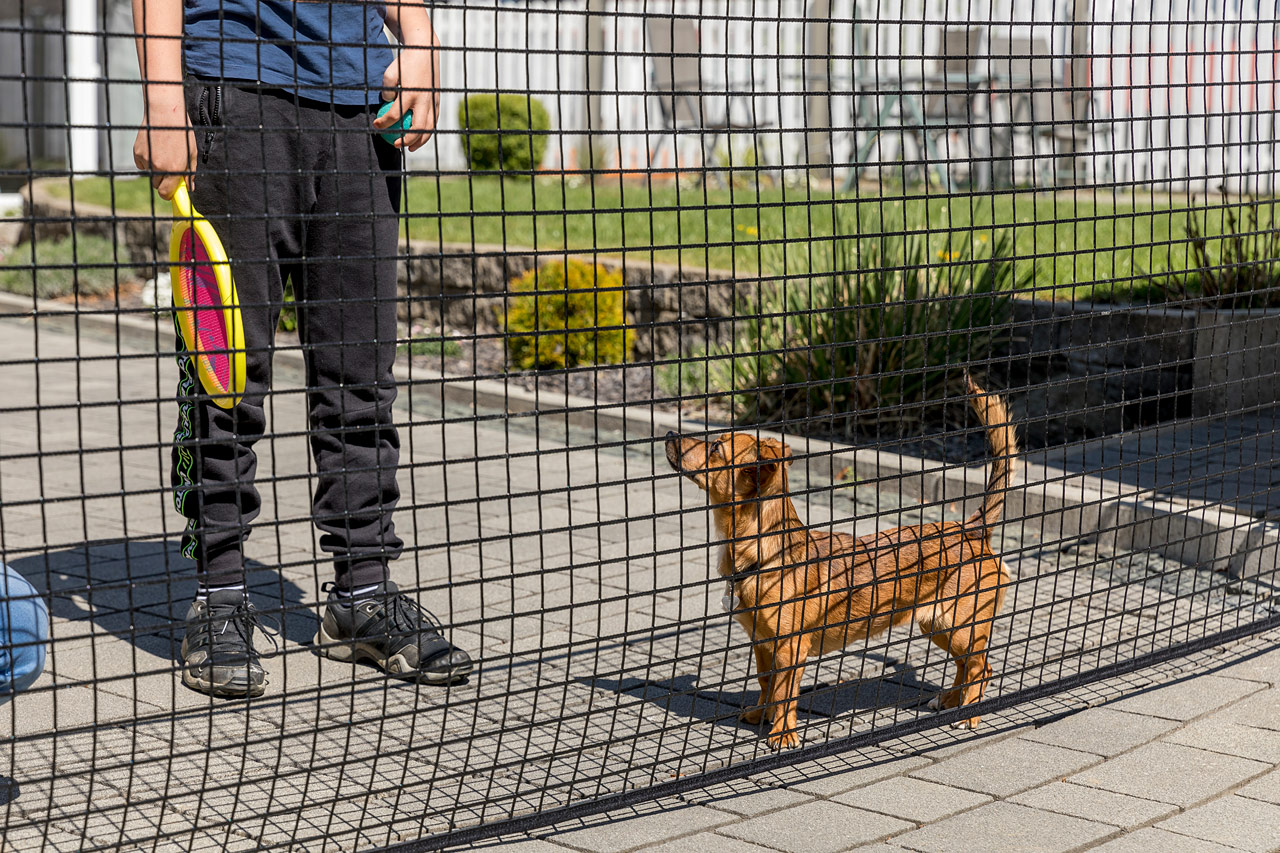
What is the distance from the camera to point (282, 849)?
252 cm

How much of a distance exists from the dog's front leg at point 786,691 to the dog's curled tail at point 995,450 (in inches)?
22.6

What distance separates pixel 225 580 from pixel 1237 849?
2.41 m

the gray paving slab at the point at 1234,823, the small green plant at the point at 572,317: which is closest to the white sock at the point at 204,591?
the gray paving slab at the point at 1234,823

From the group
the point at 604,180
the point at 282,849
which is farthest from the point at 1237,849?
the point at 604,180

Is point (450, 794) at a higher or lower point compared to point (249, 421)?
lower

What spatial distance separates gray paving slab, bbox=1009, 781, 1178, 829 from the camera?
267 cm

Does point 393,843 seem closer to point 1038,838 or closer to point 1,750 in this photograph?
point 1,750

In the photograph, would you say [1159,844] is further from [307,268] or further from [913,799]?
[307,268]

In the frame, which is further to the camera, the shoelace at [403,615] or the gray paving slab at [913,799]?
the shoelace at [403,615]

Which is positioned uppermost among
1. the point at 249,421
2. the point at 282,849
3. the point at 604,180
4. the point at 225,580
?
the point at 604,180

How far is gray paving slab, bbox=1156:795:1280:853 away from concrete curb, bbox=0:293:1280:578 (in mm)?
608

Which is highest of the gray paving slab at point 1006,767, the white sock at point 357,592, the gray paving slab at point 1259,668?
the white sock at point 357,592

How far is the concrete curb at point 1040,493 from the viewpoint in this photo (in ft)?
10.5

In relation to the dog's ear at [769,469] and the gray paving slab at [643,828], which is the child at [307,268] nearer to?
the gray paving slab at [643,828]
